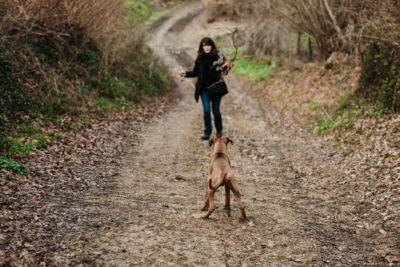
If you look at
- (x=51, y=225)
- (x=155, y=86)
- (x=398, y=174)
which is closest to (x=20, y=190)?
(x=51, y=225)

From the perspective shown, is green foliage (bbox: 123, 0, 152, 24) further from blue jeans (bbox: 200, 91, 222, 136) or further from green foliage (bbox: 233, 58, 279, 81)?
blue jeans (bbox: 200, 91, 222, 136)

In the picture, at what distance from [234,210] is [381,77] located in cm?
678

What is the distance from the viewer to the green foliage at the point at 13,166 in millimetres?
6587

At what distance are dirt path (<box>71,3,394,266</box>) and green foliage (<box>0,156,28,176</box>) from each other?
1570 millimetres

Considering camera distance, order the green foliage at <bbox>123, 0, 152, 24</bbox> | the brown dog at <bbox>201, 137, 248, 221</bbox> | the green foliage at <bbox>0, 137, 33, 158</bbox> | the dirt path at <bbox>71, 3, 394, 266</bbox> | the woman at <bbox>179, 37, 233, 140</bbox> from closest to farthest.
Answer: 1. the dirt path at <bbox>71, 3, 394, 266</bbox>
2. the brown dog at <bbox>201, 137, 248, 221</bbox>
3. the green foliage at <bbox>0, 137, 33, 158</bbox>
4. the woman at <bbox>179, 37, 233, 140</bbox>
5. the green foliage at <bbox>123, 0, 152, 24</bbox>

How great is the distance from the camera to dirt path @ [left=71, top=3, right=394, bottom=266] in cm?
446

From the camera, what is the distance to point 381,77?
406 inches

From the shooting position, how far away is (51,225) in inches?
194

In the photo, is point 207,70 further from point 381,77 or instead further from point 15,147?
point 381,77

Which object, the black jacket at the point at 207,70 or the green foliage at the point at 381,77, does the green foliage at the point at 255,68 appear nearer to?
the green foliage at the point at 381,77

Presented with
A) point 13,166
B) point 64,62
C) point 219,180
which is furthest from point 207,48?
point 64,62

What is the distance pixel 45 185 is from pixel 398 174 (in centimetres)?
611

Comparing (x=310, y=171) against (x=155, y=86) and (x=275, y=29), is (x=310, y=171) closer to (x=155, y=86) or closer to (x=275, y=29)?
(x=155, y=86)

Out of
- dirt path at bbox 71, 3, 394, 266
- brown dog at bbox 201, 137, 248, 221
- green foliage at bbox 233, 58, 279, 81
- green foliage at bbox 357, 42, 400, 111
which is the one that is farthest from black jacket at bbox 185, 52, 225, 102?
green foliage at bbox 233, 58, 279, 81
